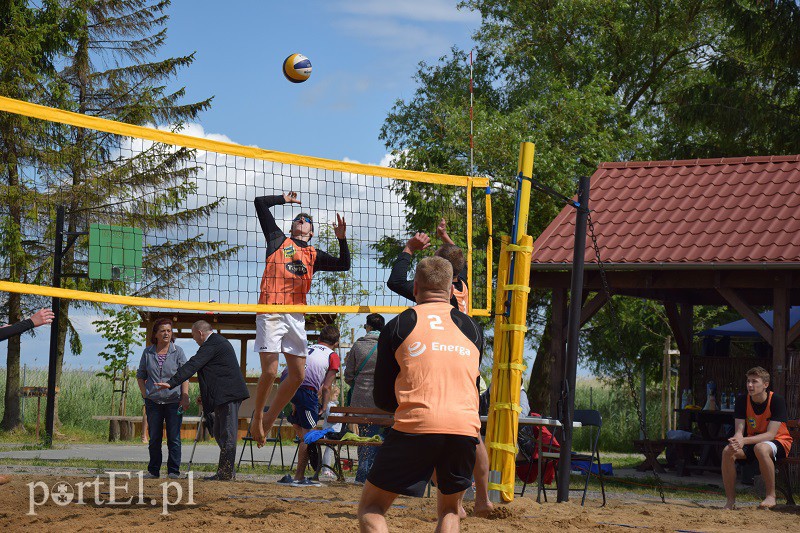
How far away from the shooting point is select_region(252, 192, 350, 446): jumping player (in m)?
8.10

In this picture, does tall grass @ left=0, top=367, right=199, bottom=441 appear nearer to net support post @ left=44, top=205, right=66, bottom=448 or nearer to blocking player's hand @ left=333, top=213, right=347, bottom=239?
net support post @ left=44, top=205, right=66, bottom=448

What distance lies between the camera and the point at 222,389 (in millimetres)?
10445

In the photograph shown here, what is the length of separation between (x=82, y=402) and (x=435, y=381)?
2053 centimetres

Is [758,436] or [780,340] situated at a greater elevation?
[780,340]

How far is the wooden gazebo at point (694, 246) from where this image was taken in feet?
41.4

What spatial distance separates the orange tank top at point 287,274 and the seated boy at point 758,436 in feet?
14.7

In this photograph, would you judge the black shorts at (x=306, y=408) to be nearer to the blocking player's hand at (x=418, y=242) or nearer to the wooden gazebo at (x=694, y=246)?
the wooden gazebo at (x=694, y=246)

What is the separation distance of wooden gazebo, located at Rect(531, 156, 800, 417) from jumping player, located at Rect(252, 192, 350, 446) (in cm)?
572

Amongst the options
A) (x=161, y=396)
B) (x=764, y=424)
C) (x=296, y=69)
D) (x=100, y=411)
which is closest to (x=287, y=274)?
(x=296, y=69)

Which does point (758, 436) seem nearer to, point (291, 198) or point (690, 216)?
A: point (690, 216)

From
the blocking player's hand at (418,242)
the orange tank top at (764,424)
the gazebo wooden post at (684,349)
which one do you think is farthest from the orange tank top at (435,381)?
the gazebo wooden post at (684,349)

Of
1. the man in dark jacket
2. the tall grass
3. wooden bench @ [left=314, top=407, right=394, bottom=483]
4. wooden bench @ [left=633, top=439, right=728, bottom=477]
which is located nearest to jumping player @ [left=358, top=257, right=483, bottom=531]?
wooden bench @ [left=314, top=407, right=394, bottom=483]

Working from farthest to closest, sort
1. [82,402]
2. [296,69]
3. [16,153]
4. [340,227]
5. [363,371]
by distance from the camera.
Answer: [82,402]
[16,153]
[363,371]
[296,69]
[340,227]

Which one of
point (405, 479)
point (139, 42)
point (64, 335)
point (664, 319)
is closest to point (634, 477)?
point (405, 479)
